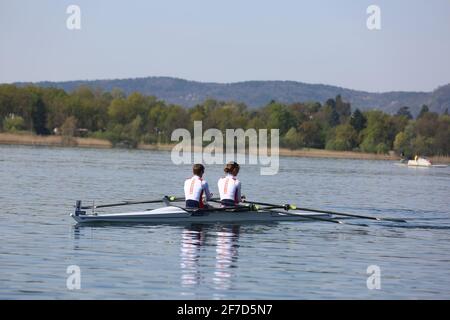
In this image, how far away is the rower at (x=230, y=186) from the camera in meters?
25.4

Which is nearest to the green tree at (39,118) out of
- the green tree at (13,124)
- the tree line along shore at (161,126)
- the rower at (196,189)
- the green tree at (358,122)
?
the tree line along shore at (161,126)

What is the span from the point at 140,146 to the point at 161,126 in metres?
18.8

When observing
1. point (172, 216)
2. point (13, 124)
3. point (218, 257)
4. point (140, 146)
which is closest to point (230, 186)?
point (172, 216)

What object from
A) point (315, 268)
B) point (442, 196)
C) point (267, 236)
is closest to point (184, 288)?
point (315, 268)

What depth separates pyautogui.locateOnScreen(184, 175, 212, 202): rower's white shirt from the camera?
24.9 meters

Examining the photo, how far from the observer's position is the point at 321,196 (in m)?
42.4

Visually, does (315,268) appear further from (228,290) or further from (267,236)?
(267,236)

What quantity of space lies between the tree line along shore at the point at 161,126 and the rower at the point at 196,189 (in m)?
113

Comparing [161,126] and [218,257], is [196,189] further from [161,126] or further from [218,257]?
[161,126]

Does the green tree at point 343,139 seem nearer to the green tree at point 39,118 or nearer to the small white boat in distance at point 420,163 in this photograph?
the green tree at point 39,118

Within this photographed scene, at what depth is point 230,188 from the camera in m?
25.6

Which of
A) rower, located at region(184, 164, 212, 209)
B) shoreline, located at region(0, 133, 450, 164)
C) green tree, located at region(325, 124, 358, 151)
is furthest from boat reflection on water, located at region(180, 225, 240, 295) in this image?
green tree, located at region(325, 124, 358, 151)

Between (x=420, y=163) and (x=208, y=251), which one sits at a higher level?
(x=208, y=251)

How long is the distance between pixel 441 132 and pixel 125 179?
118 meters
